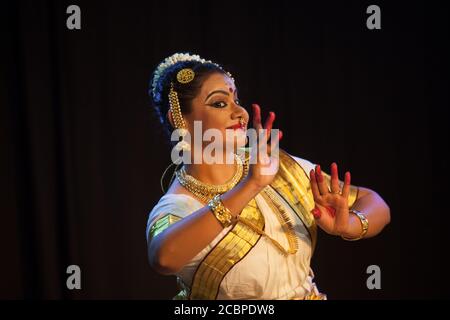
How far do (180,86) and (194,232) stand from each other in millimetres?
476

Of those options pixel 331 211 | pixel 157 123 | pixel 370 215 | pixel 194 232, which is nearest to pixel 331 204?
pixel 331 211

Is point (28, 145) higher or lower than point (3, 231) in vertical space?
higher

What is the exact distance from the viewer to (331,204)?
4.77 ft

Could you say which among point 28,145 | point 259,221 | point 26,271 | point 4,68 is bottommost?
point 26,271

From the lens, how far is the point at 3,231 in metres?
2.04

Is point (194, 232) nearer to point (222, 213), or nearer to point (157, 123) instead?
point (222, 213)

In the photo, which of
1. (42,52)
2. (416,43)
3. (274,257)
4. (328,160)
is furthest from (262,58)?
(274,257)

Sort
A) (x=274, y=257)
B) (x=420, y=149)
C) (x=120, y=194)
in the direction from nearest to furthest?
(x=274, y=257) < (x=120, y=194) < (x=420, y=149)

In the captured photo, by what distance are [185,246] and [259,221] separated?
0.30 metres

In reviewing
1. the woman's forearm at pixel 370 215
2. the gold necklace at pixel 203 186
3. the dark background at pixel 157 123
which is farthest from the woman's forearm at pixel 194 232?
the dark background at pixel 157 123

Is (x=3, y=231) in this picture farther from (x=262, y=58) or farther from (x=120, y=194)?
(x=262, y=58)

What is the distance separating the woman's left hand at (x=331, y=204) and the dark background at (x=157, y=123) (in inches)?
38.7

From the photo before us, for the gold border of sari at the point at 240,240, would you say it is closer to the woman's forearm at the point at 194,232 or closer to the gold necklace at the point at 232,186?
the gold necklace at the point at 232,186

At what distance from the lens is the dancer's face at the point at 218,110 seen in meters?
1.53
